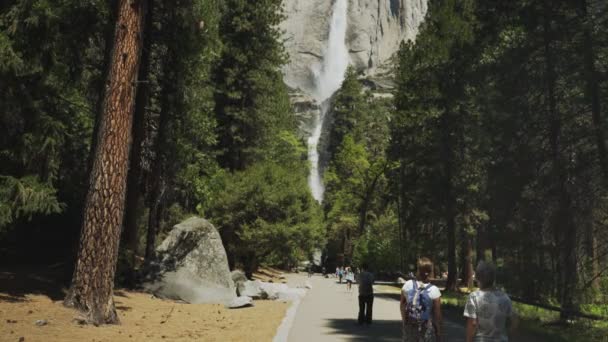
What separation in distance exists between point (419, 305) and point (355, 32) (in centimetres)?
11595

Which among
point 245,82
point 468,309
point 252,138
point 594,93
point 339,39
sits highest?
point 339,39

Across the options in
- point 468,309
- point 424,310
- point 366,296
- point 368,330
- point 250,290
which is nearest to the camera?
point 468,309

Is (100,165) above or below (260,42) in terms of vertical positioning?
below

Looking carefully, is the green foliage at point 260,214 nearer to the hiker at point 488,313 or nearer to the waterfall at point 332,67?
the hiker at point 488,313

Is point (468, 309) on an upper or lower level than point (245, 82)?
lower

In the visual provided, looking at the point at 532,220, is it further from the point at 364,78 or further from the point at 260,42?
the point at 364,78

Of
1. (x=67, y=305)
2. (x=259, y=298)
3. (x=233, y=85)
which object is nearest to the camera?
(x=67, y=305)

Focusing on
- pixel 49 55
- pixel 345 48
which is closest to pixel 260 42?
pixel 49 55

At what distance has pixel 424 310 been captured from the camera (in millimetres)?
6477

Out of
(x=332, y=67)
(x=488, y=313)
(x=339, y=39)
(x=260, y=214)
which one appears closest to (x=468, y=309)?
(x=488, y=313)

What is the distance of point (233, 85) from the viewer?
1267 inches

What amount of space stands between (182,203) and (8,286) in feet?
66.1

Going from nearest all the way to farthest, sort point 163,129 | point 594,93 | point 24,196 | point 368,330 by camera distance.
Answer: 1. point 24,196
2. point 368,330
3. point 594,93
4. point 163,129

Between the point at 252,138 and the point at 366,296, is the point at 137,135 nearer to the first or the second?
the point at 366,296
